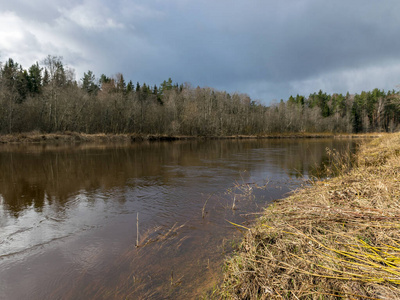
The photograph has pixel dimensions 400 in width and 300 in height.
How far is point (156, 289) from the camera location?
13.4 ft

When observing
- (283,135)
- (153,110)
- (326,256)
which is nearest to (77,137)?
(153,110)

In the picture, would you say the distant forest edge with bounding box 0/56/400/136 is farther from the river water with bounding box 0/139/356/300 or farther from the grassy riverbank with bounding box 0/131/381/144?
the river water with bounding box 0/139/356/300

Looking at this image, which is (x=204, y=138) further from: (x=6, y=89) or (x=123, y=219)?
(x=123, y=219)

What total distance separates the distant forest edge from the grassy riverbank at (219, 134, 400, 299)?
23.5m

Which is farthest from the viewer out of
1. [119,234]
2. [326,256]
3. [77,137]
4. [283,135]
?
[283,135]

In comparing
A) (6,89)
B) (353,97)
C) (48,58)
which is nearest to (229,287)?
(6,89)

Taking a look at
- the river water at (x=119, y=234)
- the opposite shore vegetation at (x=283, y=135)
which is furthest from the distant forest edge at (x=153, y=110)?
the river water at (x=119, y=234)

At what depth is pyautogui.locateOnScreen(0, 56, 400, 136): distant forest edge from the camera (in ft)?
151

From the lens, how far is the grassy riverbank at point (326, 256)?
2762 millimetres

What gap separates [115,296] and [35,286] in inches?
59.1

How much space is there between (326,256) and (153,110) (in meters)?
60.8

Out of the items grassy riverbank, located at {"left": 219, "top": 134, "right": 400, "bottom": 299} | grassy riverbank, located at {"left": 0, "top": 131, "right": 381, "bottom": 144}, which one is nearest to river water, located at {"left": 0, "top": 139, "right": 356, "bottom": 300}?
grassy riverbank, located at {"left": 219, "top": 134, "right": 400, "bottom": 299}

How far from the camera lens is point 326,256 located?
10.5 feet

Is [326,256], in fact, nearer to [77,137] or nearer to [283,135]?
[77,137]
